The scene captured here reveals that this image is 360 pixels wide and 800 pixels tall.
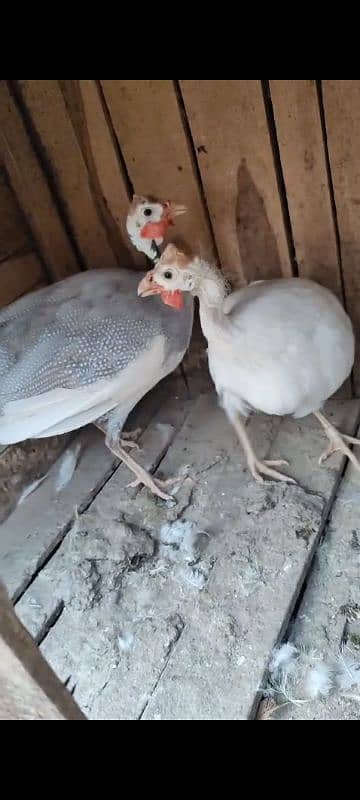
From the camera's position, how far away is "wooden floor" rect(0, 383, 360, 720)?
126 cm

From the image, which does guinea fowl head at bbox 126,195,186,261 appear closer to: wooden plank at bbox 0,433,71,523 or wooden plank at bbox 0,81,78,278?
wooden plank at bbox 0,81,78,278

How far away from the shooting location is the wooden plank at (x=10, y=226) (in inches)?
71.2

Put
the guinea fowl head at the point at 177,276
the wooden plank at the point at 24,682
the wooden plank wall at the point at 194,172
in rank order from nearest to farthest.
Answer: the wooden plank at the point at 24,682
the guinea fowl head at the point at 177,276
the wooden plank wall at the point at 194,172

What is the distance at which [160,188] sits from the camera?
1.74 meters

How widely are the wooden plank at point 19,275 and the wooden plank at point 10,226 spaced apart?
0.03 metres

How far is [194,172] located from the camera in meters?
1.69

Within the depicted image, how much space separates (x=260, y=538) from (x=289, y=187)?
0.90 metres

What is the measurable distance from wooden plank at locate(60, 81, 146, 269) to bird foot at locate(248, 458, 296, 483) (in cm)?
70

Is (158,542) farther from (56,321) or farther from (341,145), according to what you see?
(341,145)

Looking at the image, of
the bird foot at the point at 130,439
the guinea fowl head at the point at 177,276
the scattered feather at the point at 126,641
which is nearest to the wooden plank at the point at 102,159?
the guinea fowl head at the point at 177,276

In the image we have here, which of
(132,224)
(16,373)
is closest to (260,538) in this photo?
(16,373)

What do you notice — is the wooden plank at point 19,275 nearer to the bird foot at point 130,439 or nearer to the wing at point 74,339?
the wing at point 74,339

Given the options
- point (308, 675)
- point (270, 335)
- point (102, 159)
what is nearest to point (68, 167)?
point (102, 159)

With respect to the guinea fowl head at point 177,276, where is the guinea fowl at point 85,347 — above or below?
below
